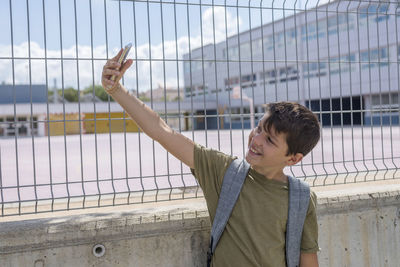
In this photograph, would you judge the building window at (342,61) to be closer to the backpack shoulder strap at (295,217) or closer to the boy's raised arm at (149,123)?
the backpack shoulder strap at (295,217)

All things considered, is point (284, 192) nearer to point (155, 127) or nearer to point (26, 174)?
point (155, 127)

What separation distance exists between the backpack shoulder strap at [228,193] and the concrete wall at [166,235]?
2.49ft

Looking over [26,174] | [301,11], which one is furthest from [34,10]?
[26,174]

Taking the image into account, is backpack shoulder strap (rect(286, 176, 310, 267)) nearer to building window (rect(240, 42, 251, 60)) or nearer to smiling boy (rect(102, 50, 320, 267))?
smiling boy (rect(102, 50, 320, 267))

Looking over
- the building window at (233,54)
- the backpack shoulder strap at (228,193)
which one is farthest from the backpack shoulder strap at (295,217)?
the building window at (233,54)

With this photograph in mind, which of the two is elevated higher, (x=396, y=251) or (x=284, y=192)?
(x=284, y=192)

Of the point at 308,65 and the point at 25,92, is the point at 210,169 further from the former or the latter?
the point at 25,92

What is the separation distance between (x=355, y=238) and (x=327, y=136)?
55.1 feet

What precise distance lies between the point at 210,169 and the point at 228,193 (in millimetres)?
138

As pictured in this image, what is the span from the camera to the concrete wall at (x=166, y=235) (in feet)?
8.09

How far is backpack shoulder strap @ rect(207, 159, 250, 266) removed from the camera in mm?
1959

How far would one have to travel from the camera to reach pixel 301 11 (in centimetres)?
388

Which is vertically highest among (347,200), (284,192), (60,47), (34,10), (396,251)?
(34,10)

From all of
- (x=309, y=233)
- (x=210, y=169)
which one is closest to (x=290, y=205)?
(x=309, y=233)
